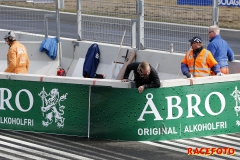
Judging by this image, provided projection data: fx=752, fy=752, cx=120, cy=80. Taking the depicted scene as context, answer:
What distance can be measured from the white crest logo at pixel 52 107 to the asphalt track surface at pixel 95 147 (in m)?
0.32

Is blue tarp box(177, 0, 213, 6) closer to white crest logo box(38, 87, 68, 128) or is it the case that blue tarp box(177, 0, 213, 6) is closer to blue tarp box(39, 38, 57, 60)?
blue tarp box(39, 38, 57, 60)

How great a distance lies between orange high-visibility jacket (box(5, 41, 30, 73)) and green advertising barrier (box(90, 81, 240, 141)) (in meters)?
3.39

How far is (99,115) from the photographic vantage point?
14484 millimetres

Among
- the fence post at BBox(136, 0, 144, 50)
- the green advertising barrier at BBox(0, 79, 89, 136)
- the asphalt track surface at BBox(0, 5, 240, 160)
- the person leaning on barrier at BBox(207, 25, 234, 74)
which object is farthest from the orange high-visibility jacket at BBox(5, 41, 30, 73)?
the person leaning on barrier at BBox(207, 25, 234, 74)

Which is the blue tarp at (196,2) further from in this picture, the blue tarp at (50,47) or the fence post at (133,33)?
the blue tarp at (50,47)

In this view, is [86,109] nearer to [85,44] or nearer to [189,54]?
[189,54]

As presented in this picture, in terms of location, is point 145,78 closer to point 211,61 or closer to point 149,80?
point 149,80

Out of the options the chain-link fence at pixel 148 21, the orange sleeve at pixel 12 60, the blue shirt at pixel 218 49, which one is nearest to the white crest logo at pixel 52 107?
the orange sleeve at pixel 12 60

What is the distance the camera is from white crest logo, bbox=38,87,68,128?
48.6ft

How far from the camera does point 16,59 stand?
1728cm

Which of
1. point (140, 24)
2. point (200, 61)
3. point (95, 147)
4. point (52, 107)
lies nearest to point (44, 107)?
point (52, 107)

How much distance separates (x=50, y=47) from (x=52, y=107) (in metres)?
6.52

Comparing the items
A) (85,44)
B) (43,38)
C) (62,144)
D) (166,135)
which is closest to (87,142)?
(62,144)

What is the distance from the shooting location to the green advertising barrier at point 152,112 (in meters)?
14.3
